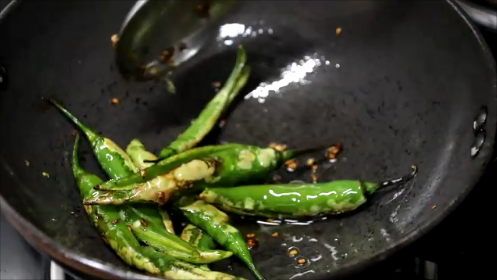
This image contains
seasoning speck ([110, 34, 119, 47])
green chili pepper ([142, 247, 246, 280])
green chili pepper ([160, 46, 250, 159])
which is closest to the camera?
green chili pepper ([142, 247, 246, 280])

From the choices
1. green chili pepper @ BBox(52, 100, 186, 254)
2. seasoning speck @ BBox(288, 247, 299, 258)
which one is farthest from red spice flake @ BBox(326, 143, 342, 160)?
green chili pepper @ BBox(52, 100, 186, 254)

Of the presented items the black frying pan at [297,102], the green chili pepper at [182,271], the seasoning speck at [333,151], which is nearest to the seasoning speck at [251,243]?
the black frying pan at [297,102]

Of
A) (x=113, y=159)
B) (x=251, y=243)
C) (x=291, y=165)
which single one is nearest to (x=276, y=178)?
(x=291, y=165)

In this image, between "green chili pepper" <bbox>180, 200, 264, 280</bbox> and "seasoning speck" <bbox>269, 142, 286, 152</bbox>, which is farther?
"seasoning speck" <bbox>269, 142, 286, 152</bbox>

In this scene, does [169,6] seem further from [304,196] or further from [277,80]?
[304,196]

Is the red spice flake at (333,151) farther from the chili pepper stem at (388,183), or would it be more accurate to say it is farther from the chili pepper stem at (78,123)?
the chili pepper stem at (78,123)

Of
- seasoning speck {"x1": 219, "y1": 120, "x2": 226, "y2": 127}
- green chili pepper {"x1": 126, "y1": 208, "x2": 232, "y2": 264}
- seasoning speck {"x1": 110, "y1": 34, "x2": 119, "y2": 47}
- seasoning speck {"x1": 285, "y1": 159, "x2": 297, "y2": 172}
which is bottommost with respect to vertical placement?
seasoning speck {"x1": 285, "y1": 159, "x2": 297, "y2": 172}

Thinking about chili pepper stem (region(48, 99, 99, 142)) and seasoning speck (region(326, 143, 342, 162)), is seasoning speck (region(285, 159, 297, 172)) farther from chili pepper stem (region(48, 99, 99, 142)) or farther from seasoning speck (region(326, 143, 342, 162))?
chili pepper stem (region(48, 99, 99, 142))
